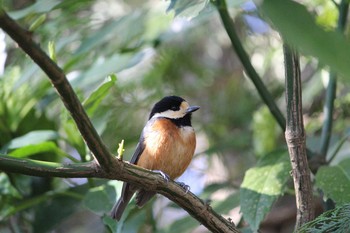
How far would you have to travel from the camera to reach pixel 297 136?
1825 millimetres

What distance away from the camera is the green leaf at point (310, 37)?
778 millimetres

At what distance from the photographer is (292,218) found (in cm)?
414

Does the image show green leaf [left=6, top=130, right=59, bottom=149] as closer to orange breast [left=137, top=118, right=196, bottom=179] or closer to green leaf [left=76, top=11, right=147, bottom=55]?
orange breast [left=137, top=118, right=196, bottom=179]

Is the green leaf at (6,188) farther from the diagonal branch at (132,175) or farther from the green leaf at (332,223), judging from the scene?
the green leaf at (332,223)

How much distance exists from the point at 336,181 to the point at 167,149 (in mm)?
852

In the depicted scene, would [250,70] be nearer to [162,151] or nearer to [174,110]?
[162,151]

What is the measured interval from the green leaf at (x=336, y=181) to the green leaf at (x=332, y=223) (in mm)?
474

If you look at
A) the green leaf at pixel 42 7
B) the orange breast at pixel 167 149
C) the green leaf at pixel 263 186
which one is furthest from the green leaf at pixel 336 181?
the green leaf at pixel 42 7

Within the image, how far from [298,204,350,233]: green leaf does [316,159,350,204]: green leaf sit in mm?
474

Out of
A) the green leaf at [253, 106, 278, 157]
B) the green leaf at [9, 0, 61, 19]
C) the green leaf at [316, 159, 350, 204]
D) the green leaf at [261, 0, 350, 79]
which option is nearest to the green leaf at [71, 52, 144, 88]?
the green leaf at [9, 0, 61, 19]

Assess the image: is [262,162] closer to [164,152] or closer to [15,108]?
[164,152]

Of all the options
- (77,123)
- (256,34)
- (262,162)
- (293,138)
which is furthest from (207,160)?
(77,123)

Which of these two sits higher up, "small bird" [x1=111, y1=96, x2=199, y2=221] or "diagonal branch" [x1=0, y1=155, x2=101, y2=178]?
"diagonal branch" [x1=0, y1=155, x2=101, y2=178]

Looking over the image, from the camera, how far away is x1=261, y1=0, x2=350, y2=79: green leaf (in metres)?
0.78
